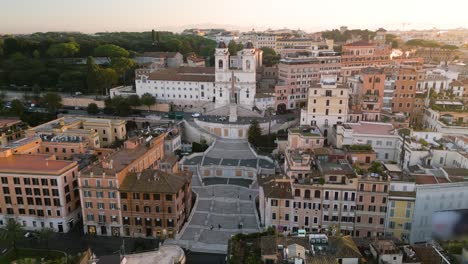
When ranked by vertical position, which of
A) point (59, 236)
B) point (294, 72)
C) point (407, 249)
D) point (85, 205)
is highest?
point (294, 72)

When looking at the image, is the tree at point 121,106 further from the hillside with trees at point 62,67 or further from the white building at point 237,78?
the white building at point 237,78

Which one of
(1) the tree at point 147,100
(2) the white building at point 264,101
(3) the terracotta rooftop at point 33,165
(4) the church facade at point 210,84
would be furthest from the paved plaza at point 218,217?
(1) the tree at point 147,100

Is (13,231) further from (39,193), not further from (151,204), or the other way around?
(151,204)

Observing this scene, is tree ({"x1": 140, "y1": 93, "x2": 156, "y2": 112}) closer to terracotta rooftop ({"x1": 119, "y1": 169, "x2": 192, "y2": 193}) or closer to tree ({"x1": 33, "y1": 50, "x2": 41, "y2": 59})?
terracotta rooftop ({"x1": 119, "y1": 169, "x2": 192, "y2": 193})

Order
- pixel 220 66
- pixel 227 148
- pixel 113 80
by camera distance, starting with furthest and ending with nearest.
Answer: pixel 113 80, pixel 220 66, pixel 227 148

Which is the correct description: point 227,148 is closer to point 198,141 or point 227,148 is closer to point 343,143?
point 198,141

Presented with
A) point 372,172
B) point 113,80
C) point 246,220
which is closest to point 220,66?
point 113,80

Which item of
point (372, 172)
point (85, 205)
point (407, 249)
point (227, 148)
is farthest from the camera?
point (227, 148)

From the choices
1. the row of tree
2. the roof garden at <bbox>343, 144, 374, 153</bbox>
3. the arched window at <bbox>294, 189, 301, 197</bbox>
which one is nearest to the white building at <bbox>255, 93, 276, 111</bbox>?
the row of tree
